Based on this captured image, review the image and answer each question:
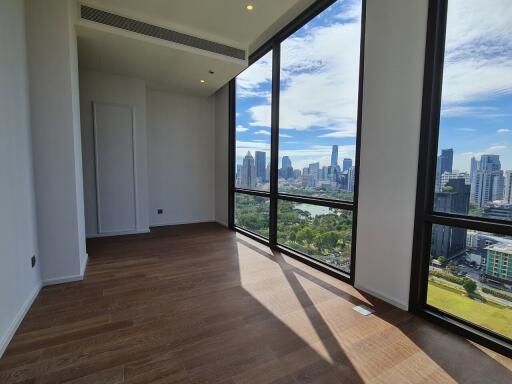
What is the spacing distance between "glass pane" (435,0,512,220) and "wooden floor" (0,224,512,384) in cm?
108

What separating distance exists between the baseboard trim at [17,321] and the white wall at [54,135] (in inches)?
12.3

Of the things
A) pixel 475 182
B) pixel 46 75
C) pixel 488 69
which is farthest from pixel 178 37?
pixel 475 182

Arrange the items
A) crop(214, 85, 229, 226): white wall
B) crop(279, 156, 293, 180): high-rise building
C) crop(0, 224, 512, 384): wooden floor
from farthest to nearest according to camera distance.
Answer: crop(214, 85, 229, 226): white wall → crop(279, 156, 293, 180): high-rise building → crop(0, 224, 512, 384): wooden floor

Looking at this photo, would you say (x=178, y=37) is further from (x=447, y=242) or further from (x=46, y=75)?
(x=447, y=242)

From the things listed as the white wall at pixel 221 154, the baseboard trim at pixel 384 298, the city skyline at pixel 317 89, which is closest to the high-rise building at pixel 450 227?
the baseboard trim at pixel 384 298

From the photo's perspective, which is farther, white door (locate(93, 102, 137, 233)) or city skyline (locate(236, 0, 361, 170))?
white door (locate(93, 102, 137, 233))

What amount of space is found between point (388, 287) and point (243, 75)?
425 centimetres

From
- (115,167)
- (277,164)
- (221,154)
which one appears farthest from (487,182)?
(115,167)

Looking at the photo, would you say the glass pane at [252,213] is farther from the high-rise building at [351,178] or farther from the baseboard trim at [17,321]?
the baseboard trim at [17,321]

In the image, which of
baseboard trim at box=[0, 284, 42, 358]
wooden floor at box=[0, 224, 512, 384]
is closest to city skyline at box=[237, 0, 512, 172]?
wooden floor at box=[0, 224, 512, 384]

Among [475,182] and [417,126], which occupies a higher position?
[417,126]

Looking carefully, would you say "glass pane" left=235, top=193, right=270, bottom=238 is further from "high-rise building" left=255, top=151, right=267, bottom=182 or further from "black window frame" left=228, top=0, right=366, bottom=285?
"high-rise building" left=255, top=151, right=267, bottom=182

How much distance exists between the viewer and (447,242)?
209 cm

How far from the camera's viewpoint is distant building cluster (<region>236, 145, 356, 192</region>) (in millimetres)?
2930
